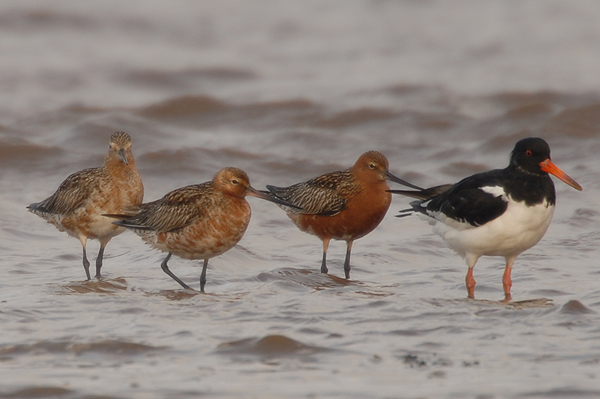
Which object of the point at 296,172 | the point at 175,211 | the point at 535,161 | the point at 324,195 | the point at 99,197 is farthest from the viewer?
the point at 296,172

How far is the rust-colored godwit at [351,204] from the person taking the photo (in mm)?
9891

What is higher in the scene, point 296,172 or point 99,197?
point 296,172

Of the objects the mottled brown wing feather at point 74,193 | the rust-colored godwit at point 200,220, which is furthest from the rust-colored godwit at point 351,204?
the mottled brown wing feather at point 74,193

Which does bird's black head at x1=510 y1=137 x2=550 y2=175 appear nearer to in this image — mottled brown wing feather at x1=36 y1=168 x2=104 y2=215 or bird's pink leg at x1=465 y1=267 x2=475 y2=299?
bird's pink leg at x1=465 y1=267 x2=475 y2=299

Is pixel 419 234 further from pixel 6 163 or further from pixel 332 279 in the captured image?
pixel 6 163

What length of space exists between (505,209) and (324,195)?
243cm

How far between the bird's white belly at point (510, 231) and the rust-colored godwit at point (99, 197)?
344 cm

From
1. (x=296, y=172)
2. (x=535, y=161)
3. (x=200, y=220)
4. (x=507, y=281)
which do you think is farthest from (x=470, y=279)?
(x=296, y=172)

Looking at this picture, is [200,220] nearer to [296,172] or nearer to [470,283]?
[470,283]

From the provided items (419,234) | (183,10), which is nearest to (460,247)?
(419,234)

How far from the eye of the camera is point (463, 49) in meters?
19.4

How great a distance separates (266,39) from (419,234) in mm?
10155

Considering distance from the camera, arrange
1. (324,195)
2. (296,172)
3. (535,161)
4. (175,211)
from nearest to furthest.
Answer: (535,161)
(175,211)
(324,195)
(296,172)

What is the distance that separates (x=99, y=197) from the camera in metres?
9.35
